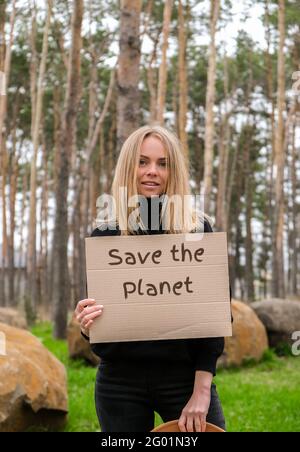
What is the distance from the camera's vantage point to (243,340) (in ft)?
25.9

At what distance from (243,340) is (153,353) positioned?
618cm

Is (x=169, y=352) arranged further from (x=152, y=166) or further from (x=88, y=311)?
(x=152, y=166)

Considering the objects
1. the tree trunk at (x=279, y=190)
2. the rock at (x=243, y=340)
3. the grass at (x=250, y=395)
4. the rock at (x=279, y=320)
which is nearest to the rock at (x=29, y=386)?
the grass at (x=250, y=395)

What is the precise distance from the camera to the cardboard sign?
1.93 meters

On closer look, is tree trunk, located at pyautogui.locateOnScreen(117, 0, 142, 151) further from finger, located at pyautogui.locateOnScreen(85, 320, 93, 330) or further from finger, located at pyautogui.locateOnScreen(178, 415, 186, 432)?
finger, located at pyautogui.locateOnScreen(178, 415, 186, 432)

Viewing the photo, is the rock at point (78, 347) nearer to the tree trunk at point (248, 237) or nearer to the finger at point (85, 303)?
the finger at point (85, 303)

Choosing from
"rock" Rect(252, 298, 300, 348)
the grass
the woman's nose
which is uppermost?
the woman's nose

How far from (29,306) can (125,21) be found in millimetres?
10095

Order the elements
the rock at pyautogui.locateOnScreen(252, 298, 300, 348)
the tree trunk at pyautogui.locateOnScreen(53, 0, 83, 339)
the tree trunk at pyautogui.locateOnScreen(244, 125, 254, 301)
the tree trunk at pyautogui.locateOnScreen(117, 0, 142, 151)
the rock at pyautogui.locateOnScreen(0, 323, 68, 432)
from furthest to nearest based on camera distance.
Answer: the tree trunk at pyautogui.locateOnScreen(244, 125, 254, 301)
the tree trunk at pyautogui.locateOnScreen(53, 0, 83, 339)
the rock at pyautogui.locateOnScreen(252, 298, 300, 348)
the tree trunk at pyautogui.locateOnScreen(117, 0, 142, 151)
the rock at pyautogui.locateOnScreen(0, 323, 68, 432)

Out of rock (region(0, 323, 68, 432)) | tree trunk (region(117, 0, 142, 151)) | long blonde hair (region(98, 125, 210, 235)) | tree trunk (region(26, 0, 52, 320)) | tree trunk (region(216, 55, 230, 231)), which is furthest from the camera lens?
tree trunk (region(216, 55, 230, 231))

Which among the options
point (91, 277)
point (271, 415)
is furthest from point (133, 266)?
point (271, 415)

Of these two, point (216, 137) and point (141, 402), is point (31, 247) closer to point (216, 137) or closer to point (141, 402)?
point (216, 137)

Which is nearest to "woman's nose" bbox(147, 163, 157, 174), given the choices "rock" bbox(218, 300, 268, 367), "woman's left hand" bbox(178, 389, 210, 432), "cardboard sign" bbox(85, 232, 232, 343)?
"cardboard sign" bbox(85, 232, 232, 343)

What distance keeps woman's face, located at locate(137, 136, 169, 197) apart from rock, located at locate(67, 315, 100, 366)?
5983 millimetres
